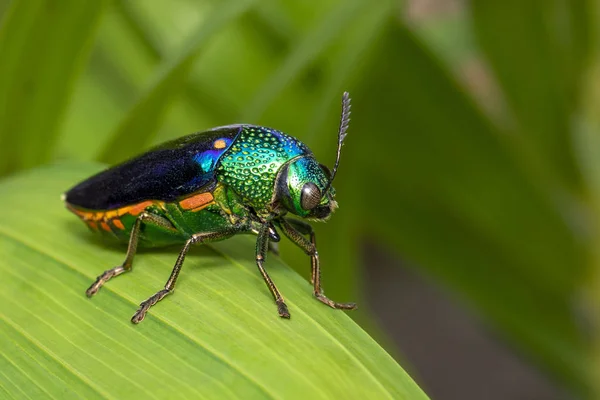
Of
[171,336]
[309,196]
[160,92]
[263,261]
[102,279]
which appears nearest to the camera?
[171,336]

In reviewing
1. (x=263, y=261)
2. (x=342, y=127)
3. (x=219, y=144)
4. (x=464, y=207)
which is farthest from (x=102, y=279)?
(x=464, y=207)

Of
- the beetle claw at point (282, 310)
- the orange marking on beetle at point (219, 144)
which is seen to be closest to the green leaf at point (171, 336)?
the beetle claw at point (282, 310)

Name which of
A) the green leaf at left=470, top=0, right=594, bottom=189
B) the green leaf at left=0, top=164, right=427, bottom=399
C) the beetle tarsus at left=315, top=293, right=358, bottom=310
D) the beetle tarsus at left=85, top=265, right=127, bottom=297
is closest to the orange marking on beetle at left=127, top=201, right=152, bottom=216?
the green leaf at left=0, top=164, right=427, bottom=399

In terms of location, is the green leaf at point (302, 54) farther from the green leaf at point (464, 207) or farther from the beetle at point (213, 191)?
the beetle at point (213, 191)

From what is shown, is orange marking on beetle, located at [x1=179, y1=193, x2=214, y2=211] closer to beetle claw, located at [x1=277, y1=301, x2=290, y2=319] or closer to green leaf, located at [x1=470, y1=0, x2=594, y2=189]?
beetle claw, located at [x1=277, y1=301, x2=290, y2=319]

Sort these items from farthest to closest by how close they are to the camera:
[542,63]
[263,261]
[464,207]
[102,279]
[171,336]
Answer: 1. [464,207]
2. [542,63]
3. [263,261]
4. [102,279]
5. [171,336]

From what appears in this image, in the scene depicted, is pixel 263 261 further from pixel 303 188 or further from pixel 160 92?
pixel 160 92
